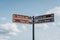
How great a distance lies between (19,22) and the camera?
2044 cm

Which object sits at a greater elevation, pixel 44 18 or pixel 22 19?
pixel 44 18

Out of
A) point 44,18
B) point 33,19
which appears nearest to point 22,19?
point 33,19

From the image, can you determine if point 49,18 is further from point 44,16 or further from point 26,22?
point 26,22

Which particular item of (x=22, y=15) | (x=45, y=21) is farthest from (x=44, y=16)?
(x=22, y=15)

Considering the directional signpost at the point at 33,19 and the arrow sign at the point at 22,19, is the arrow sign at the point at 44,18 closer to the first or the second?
the directional signpost at the point at 33,19

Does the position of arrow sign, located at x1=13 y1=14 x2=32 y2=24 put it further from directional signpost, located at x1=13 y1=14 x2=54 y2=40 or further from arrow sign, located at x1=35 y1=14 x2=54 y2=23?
arrow sign, located at x1=35 y1=14 x2=54 y2=23

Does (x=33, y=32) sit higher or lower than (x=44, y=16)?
lower

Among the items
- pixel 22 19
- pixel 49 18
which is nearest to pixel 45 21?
pixel 49 18

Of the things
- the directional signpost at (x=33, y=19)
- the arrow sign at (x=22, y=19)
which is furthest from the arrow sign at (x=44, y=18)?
the arrow sign at (x=22, y=19)

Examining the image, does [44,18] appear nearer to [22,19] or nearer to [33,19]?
[33,19]

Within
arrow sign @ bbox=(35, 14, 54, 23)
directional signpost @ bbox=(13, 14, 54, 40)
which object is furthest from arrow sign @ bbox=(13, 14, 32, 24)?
arrow sign @ bbox=(35, 14, 54, 23)

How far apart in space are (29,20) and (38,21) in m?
0.76

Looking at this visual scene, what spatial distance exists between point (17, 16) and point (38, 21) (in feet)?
6.01

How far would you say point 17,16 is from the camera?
2056 cm
